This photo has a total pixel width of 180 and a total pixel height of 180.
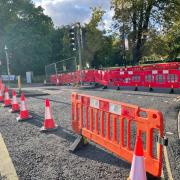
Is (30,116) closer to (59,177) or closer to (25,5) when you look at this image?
(59,177)

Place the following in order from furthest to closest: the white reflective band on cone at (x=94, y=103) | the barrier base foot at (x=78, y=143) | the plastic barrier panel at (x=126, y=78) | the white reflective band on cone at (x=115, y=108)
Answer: the plastic barrier panel at (x=126, y=78)
the barrier base foot at (x=78, y=143)
the white reflective band on cone at (x=94, y=103)
the white reflective band on cone at (x=115, y=108)

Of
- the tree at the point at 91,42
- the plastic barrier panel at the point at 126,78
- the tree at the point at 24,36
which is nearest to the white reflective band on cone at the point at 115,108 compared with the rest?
the plastic barrier panel at the point at 126,78

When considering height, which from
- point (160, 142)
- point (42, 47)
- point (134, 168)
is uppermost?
point (42, 47)

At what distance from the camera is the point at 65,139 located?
284 inches

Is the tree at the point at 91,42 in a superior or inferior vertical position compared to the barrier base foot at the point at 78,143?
superior

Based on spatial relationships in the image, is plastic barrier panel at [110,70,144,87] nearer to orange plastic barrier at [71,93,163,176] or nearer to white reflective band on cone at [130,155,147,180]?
orange plastic barrier at [71,93,163,176]

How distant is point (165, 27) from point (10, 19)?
2697 cm

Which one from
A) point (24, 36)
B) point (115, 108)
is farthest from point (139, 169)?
point (24, 36)

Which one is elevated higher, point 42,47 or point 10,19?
point 10,19

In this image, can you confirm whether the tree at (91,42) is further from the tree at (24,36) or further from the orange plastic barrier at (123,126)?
the orange plastic barrier at (123,126)

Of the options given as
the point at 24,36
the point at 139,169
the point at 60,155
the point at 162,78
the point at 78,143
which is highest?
the point at 24,36

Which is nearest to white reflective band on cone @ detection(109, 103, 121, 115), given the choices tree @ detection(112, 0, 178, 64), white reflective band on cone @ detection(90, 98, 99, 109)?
white reflective band on cone @ detection(90, 98, 99, 109)

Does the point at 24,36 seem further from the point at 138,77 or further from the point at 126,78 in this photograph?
the point at 138,77

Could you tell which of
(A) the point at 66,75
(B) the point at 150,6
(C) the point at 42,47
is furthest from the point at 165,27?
(C) the point at 42,47
